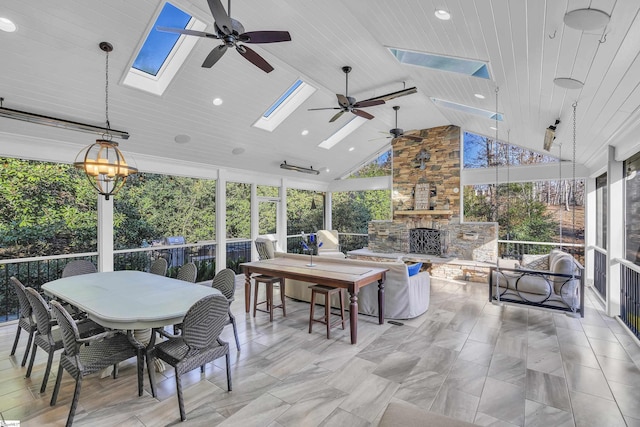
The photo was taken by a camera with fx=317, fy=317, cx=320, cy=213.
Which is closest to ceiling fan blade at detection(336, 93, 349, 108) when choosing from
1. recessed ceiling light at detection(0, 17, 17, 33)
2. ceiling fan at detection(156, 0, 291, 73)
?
ceiling fan at detection(156, 0, 291, 73)

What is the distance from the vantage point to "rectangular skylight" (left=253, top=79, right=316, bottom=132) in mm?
6086

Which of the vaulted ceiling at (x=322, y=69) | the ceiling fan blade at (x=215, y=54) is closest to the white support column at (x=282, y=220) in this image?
the vaulted ceiling at (x=322, y=69)

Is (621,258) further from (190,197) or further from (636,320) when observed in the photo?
(190,197)

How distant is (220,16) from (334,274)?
3130 mm

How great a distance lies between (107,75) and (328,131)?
4.52 metres

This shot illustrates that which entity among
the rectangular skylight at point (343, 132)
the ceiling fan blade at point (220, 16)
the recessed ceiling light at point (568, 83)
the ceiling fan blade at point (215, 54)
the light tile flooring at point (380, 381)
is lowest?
the light tile flooring at point (380, 381)

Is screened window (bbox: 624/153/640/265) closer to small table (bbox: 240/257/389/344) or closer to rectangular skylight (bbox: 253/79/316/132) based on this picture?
small table (bbox: 240/257/389/344)

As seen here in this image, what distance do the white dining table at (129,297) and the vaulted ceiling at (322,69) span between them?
8.17 ft

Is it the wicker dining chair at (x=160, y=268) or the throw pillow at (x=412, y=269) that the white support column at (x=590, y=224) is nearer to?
the throw pillow at (x=412, y=269)

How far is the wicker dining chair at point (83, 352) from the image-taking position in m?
2.42

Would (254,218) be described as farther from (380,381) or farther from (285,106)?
Answer: (380,381)

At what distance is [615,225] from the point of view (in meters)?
4.60

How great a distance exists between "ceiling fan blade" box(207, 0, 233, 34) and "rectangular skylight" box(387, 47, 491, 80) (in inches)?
83.9

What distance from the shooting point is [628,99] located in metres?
2.92
